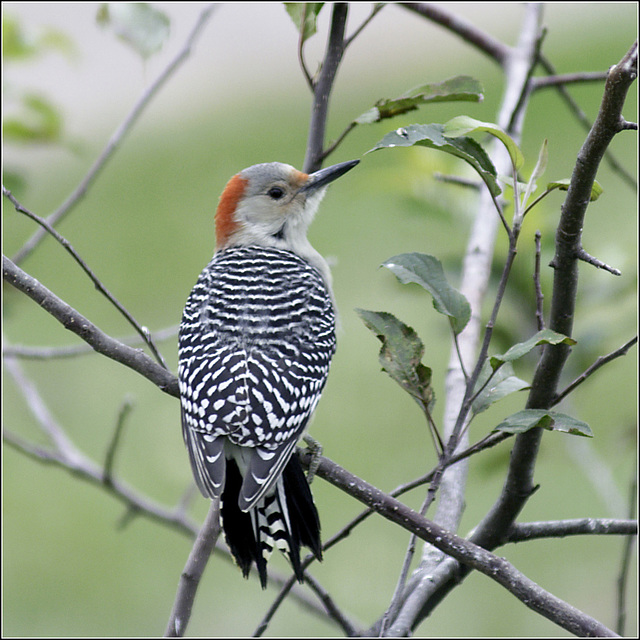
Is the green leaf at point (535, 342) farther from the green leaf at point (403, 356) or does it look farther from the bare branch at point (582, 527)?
the bare branch at point (582, 527)

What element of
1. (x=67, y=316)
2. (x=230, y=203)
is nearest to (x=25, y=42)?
(x=230, y=203)

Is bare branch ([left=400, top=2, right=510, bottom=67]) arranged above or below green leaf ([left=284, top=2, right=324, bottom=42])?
above

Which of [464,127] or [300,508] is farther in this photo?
[300,508]

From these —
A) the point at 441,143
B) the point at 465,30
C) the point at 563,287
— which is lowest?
the point at 563,287

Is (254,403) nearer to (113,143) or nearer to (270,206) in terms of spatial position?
(113,143)

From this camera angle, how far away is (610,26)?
860 centimetres

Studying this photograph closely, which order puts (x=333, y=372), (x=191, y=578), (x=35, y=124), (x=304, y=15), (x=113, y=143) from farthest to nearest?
(x=333, y=372)
(x=35, y=124)
(x=113, y=143)
(x=304, y=15)
(x=191, y=578)

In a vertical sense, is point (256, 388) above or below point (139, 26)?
below

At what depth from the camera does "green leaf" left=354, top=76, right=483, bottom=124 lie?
1.71m

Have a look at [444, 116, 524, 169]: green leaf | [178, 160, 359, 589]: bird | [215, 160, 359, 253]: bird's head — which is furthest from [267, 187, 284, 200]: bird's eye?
[444, 116, 524, 169]: green leaf

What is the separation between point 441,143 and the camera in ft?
4.40

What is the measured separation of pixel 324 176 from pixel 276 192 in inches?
8.4

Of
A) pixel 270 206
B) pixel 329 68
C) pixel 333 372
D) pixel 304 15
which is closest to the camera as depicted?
pixel 304 15

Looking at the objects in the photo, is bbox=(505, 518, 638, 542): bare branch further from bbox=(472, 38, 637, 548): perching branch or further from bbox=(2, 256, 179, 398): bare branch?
bbox=(2, 256, 179, 398): bare branch
